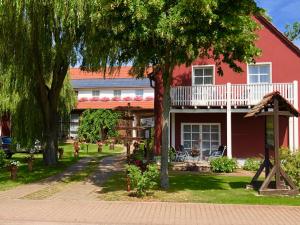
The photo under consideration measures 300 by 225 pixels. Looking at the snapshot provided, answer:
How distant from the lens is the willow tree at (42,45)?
16842 mm

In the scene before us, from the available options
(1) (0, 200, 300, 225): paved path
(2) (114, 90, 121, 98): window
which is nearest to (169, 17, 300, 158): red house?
(1) (0, 200, 300, 225): paved path

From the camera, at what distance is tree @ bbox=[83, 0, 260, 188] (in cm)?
1273

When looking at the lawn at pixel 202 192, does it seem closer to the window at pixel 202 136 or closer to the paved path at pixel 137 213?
the paved path at pixel 137 213

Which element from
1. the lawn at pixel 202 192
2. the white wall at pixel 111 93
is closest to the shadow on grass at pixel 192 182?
the lawn at pixel 202 192

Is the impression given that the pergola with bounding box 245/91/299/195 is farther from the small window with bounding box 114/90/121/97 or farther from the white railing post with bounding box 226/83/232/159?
the small window with bounding box 114/90/121/97

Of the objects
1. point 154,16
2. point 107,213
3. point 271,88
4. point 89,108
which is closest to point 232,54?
point 154,16

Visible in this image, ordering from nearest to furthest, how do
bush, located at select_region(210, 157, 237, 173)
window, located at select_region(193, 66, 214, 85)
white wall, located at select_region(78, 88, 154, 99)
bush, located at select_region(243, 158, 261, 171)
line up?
1. bush, located at select_region(210, 157, 237, 173)
2. bush, located at select_region(243, 158, 261, 171)
3. window, located at select_region(193, 66, 214, 85)
4. white wall, located at select_region(78, 88, 154, 99)

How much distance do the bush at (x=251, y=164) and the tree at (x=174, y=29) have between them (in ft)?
25.8

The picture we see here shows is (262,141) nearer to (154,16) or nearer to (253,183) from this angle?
(253,183)

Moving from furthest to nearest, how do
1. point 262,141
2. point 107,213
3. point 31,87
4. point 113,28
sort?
point 262,141
point 31,87
point 113,28
point 107,213

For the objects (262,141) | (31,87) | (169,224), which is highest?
(31,87)

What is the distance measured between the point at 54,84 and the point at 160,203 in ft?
38.4

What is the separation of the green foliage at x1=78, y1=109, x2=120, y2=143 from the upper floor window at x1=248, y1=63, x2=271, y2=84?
20477mm

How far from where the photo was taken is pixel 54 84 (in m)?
22.4
